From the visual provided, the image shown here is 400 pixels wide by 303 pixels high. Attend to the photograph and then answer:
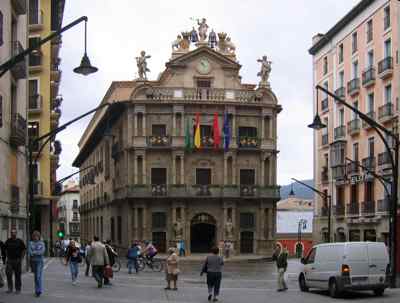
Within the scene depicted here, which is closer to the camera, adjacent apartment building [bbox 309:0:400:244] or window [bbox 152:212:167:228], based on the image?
adjacent apartment building [bbox 309:0:400:244]

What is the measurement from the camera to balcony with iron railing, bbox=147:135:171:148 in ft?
202

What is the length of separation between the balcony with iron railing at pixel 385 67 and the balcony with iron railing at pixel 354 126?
5.05m

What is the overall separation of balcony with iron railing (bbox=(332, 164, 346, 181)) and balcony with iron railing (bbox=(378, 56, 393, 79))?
8.89m

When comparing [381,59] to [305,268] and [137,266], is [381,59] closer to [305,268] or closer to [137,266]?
[137,266]

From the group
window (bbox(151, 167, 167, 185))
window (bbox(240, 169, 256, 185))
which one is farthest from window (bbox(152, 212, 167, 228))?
window (bbox(240, 169, 256, 185))

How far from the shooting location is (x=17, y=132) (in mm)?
28781

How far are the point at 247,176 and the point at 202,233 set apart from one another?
232 inches

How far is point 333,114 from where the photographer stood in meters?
57.7

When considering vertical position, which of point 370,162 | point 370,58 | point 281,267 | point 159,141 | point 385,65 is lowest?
point 281,267

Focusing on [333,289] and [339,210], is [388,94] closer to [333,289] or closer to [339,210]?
[339,210]

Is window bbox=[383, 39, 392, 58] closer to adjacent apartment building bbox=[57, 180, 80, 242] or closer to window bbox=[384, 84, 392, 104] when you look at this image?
window bbox=[384, 84, 392, 104]

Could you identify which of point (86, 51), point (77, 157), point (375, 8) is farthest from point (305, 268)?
point (77, 157)

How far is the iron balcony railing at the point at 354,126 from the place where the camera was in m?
52.5

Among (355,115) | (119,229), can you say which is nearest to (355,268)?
(355,115)
